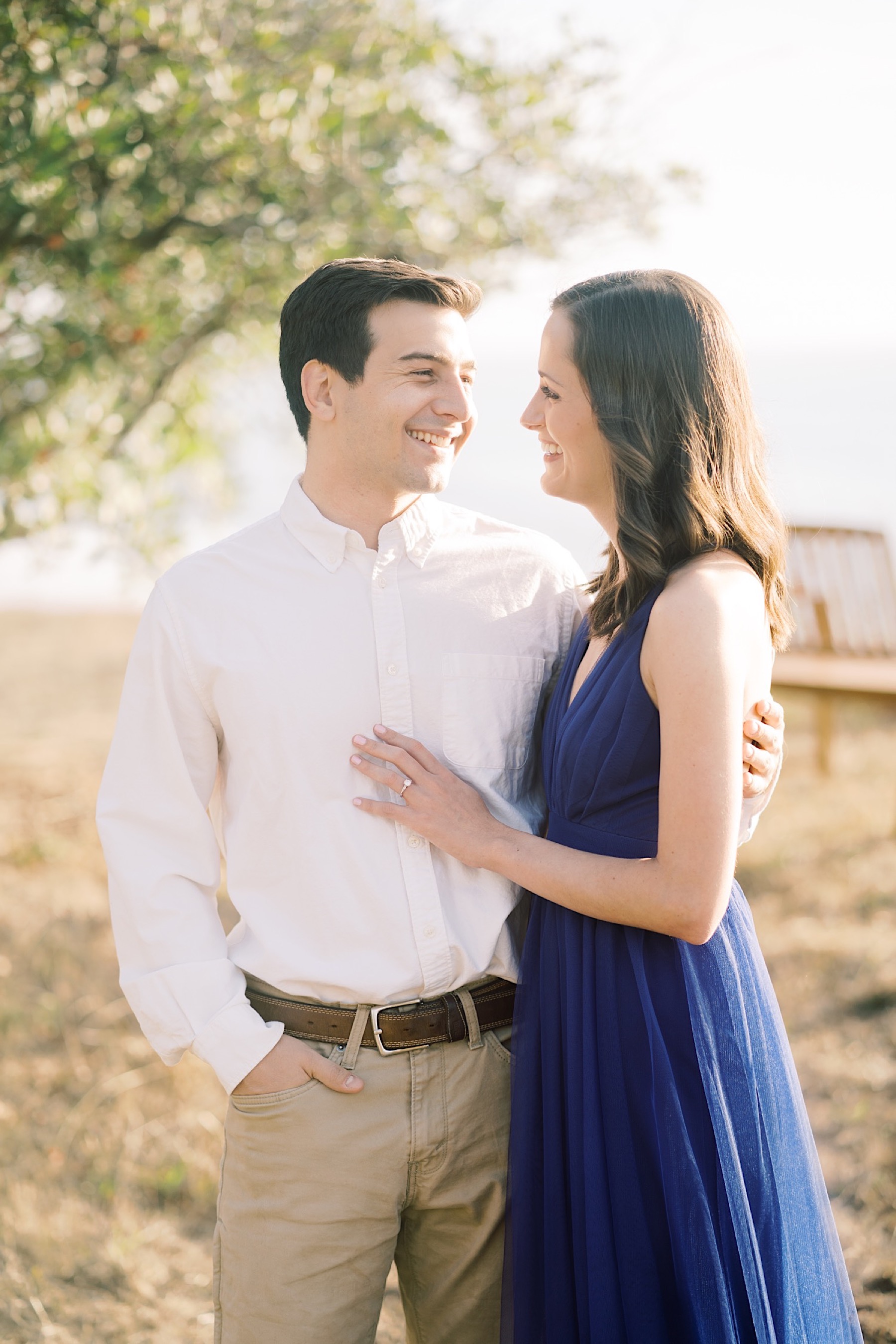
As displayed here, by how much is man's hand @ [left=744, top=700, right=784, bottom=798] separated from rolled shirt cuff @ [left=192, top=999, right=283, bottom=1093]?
88 cm

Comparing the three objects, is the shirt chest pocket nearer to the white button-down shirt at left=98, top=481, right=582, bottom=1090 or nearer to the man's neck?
the white button-down shirt at left=98, top=481, right=582, bottom=1090

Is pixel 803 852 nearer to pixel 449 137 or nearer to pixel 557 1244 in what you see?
pixel 449 137

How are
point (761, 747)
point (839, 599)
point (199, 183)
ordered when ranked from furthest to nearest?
point (839, 599) < point (199, 183) < point (761, 747)

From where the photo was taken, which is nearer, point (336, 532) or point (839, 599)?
point (336, 532)

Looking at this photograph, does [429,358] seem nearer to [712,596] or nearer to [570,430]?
[570,430]

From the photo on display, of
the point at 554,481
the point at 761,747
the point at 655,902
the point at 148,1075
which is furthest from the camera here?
the point at 148,1075

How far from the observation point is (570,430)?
1.92m

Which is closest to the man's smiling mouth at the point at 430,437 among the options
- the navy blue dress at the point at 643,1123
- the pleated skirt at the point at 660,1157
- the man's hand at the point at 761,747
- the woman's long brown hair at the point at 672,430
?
the woman's long brown hair at the point at 672,430

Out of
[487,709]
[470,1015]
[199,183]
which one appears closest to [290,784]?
[487,709]

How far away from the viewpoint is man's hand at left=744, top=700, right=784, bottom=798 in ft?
6.04

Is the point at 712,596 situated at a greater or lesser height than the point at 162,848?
greater

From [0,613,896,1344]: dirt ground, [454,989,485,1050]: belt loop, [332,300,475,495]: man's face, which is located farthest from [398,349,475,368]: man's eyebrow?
[0,613,896,1344]: dirt ground

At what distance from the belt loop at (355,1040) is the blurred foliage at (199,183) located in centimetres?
216

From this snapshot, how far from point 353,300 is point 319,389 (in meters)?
0.16
